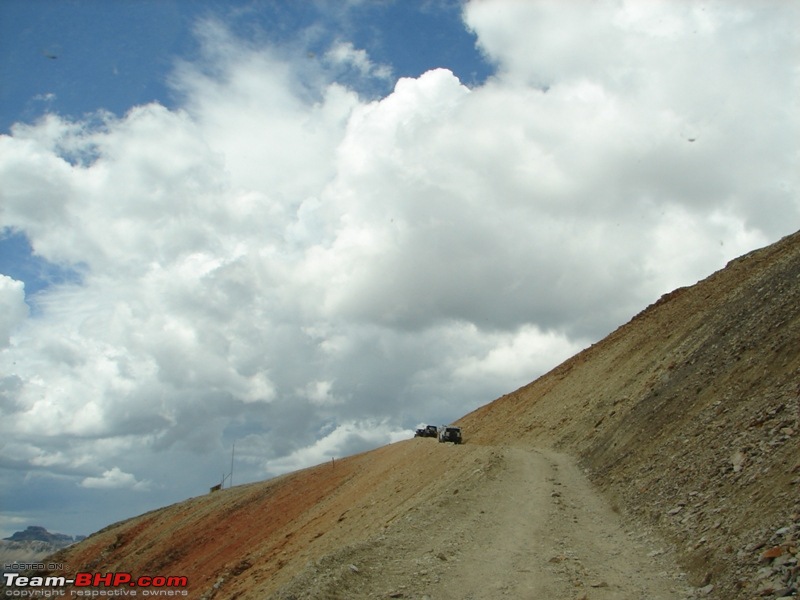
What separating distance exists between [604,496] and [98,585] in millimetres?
38567

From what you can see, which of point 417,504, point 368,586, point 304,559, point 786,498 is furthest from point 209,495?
point 786,498

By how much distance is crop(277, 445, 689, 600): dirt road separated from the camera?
13484 mm

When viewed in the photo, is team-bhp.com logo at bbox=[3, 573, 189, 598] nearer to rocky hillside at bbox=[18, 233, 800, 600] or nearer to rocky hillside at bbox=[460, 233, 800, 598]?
rocky hillside at bbox=[18, 233, 800, 600]

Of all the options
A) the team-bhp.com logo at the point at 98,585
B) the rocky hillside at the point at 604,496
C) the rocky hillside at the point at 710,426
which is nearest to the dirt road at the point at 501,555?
the rocky hillside at the point at 604,496

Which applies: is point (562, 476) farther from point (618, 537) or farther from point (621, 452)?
point (618, 537)

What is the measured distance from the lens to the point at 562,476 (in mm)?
25719

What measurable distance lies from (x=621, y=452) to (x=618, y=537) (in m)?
8.79

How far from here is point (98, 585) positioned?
44406 millimetres

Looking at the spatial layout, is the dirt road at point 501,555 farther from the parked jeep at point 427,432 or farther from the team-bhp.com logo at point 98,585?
the parked jeep at point 427,432

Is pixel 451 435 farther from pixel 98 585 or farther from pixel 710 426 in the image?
pixel 98 585

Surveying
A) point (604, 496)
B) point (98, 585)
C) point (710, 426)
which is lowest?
point (604, 496)

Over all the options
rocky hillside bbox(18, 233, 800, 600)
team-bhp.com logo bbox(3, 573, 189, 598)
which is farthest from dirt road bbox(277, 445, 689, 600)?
team-bhp.com logo bbox(3, 573, 189, 598)

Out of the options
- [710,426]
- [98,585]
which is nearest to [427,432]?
[98,585]

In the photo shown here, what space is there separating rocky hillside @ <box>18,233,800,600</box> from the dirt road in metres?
0.06
